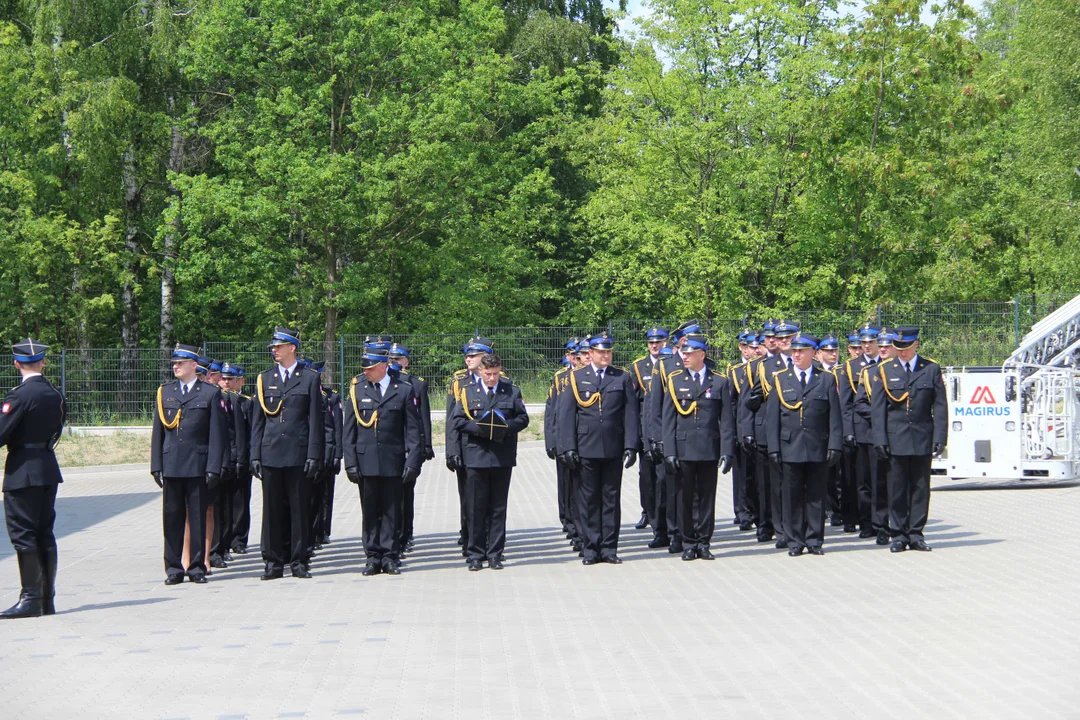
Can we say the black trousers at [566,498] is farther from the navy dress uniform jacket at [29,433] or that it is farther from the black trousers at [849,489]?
the navy dress uniform jacket at [29,433]

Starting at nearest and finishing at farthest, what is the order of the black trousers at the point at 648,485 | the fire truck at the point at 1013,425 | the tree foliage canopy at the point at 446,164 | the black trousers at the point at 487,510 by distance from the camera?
the black trousers at the point at 487,510 → the black trousers at the point at 648,485 → the fire truck at the point at 1013,425 → the tree foliage canopy at the point at 446,164

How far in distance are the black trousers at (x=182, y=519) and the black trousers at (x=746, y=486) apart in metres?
5.59

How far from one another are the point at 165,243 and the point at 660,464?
964 inches

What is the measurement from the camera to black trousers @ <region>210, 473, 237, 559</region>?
11914mm

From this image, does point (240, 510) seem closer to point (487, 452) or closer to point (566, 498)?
point (487, 452)

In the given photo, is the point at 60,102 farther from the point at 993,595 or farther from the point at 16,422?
the point at 993,595

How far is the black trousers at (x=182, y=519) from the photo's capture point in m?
10.9

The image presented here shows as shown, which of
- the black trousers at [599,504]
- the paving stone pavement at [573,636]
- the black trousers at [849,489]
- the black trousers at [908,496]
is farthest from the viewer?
the black trousers at [849,489]

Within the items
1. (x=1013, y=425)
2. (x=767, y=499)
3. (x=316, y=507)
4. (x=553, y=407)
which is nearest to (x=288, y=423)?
(x=316, y=507)

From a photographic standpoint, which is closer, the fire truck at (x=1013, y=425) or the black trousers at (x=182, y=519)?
the black trousers at (x=182, y=519)

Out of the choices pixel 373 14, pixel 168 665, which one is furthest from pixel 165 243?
pixel 168 665

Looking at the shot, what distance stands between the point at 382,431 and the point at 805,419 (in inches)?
150

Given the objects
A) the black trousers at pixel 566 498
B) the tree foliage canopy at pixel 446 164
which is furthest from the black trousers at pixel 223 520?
the tree foliage canopy at pixel 446 164

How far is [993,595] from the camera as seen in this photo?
9.32 m
